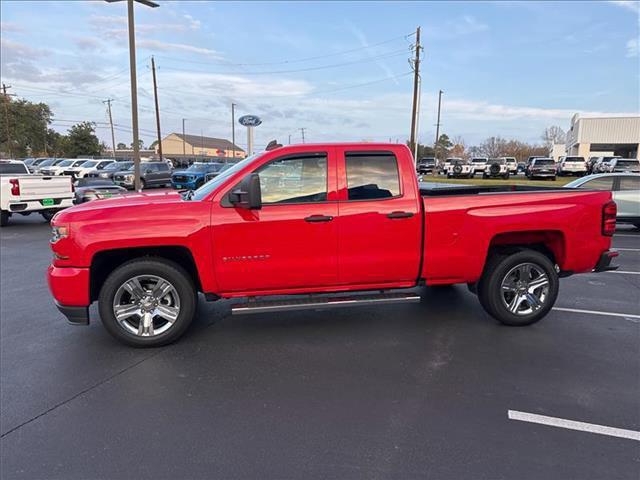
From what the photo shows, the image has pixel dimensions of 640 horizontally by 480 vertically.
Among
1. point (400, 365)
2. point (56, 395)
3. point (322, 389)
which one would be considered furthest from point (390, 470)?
point (56, 395)

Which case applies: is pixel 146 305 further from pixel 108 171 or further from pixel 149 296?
pixel 108 171

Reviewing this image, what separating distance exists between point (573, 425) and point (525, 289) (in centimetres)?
201

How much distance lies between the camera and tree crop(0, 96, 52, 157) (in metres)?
73.2

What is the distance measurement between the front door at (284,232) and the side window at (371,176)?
198 mm

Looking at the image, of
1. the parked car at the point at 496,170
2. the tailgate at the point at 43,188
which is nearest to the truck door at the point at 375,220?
the tailgate at the point at 43,188

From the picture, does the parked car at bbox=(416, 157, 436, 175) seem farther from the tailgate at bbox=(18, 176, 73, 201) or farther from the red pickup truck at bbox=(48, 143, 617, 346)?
the red pickup truck at bbox=(48, 143, 617, 346)

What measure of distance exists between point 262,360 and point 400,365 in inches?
49.2

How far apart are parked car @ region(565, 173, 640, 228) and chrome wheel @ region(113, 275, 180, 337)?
10742 mm

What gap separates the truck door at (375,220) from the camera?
4.42 meters

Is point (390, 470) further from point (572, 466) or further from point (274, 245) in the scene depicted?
point (274, 245)

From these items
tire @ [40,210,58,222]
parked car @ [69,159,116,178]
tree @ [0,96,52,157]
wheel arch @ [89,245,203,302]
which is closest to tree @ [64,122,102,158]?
tree @ [0,96,52,157]

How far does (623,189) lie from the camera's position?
470 inches

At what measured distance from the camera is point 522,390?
11.7 feet

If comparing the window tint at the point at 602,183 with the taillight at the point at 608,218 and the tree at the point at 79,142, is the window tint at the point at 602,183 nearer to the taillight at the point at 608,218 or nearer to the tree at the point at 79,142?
the taillight at the point at 608,218
